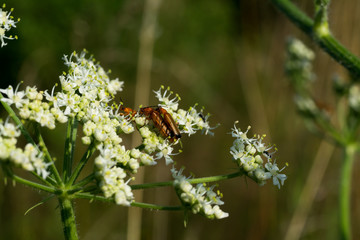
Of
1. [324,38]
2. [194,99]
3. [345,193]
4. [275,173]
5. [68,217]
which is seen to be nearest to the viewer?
[68,217]

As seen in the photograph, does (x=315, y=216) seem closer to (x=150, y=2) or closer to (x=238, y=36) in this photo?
(x=150, y=2)

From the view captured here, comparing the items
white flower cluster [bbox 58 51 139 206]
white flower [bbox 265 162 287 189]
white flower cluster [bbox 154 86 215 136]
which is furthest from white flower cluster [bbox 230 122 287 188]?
white flower cluster [bbox 58 51 139 206]

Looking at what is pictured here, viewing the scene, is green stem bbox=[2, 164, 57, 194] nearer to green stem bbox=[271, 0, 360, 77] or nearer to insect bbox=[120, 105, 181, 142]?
insect bbox=[120, 105, 181, 142]

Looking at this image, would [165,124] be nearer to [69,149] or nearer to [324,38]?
[69,149]

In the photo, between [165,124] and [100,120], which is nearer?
[100,120]

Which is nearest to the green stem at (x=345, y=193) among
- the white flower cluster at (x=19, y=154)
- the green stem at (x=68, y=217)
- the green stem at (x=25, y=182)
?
the green stem at (x=68, y=217)

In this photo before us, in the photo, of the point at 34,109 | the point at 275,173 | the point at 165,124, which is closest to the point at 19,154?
the point at 34,109

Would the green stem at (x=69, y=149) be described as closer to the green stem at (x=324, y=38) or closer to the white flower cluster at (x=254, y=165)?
the white flower cluster at (x=254, y=165)

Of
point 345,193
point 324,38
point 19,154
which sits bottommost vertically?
point 19,154

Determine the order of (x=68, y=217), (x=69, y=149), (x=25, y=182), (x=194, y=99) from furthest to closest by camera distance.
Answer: (x=194, y=99), (x=69, y=149), (x=68, y=217), (x=25, y=182)
